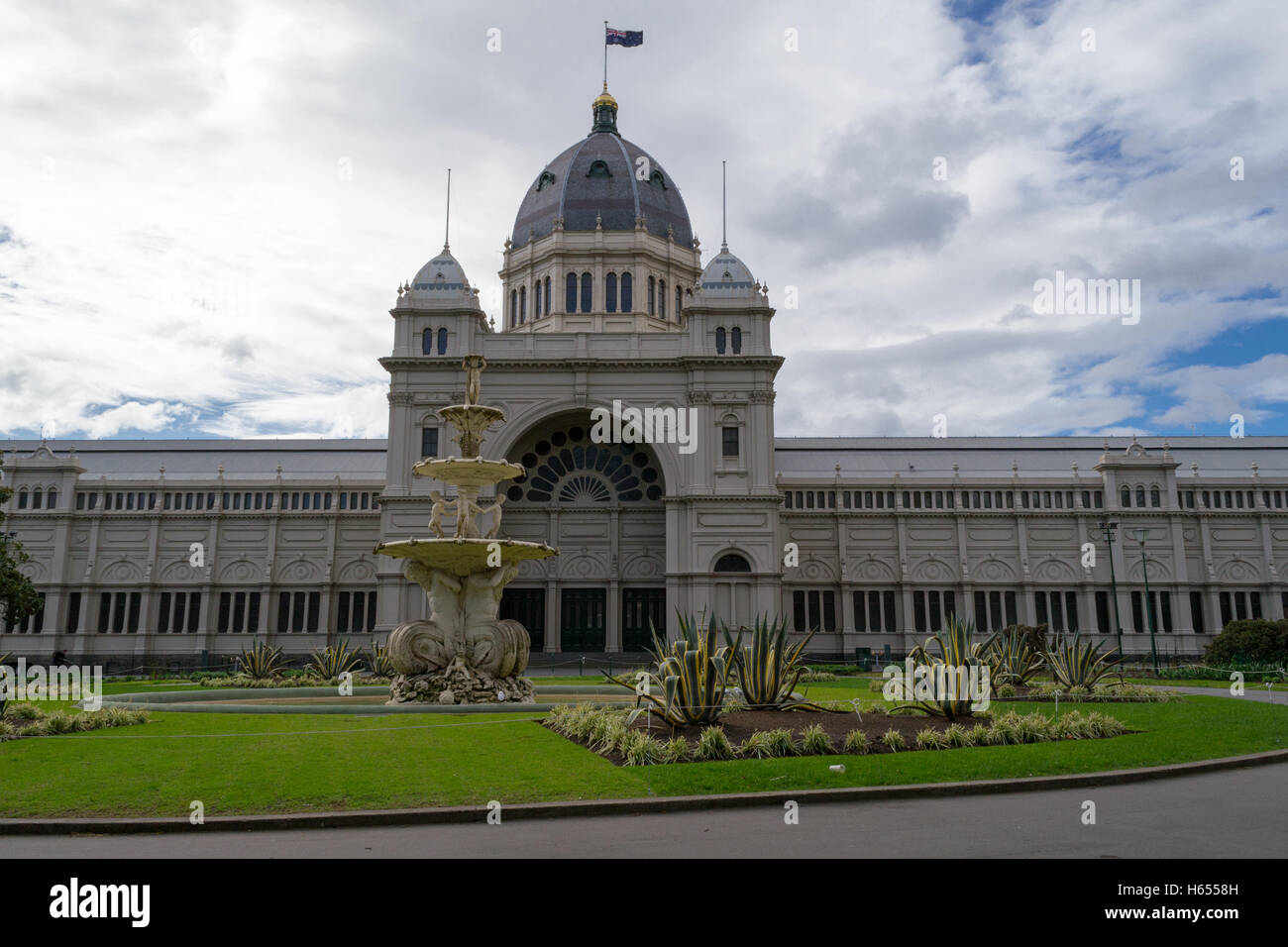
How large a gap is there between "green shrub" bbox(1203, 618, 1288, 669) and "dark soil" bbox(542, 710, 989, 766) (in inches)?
1104

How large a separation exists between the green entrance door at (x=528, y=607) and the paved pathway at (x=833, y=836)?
42.6m

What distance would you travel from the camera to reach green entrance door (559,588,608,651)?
52.4 metres

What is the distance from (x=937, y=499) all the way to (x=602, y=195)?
2941 cm

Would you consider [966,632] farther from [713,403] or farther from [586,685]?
[713,403]

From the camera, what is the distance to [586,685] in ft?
106

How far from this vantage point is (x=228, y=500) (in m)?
59.0

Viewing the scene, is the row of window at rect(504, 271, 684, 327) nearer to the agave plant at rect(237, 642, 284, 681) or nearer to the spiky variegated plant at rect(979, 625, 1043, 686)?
the agave plant at rect(237, 642, 284, 681)

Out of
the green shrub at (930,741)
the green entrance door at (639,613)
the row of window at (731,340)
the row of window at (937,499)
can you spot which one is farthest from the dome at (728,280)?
the green shrub at (930,741)

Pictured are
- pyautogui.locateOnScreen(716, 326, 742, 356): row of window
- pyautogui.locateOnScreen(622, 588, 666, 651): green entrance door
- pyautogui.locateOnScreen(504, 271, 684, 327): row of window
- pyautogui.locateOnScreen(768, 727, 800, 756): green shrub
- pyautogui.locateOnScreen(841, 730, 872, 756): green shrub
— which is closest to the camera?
pyautogui.locateOnScreen(768, 727, 800, 756): green shrub

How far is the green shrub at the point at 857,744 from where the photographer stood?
1465 cm

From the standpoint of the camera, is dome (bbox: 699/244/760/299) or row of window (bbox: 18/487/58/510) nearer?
dome (bbox: 699/244/760/299)

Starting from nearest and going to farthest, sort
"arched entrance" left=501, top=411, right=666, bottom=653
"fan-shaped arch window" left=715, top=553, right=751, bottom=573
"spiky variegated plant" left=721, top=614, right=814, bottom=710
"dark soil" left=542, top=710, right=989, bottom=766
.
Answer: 1. "dark soil" left=542, top=710, right=989, bottom=766
2. "spiky variegated plant" left=721, top=614, right=814, bottom=710
3. "fan-shaped arch window" left=715, top=553, right=751, bottom=573
4. "arched entrance" left=501, top=411, right=666, bottom=653

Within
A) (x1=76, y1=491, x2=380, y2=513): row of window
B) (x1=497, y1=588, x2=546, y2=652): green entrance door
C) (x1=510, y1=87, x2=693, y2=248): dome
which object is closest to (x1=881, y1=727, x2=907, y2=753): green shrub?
(x1=497, y1=588, x2=546, y2=652): green entrance door

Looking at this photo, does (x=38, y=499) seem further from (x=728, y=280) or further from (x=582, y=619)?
(x=728, y=280)
